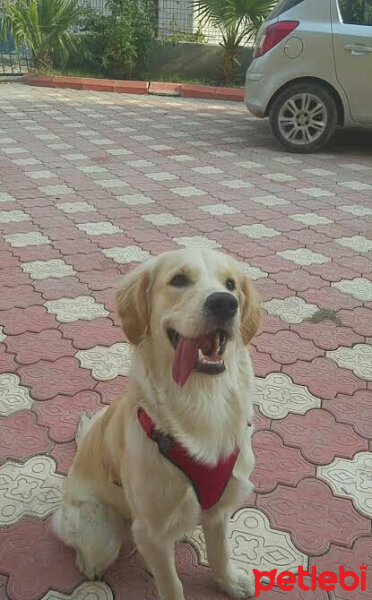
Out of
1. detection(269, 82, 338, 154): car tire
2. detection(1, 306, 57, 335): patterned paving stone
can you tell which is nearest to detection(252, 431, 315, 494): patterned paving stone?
detection(1, 306, 57, 335): patterned paving stone

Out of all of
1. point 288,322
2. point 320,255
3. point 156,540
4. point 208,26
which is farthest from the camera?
point 208,26

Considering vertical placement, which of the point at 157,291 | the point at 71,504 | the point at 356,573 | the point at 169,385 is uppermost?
the point at 157,291

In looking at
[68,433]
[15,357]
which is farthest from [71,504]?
[15,357]

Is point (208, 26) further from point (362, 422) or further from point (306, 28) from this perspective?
point (362, 422)

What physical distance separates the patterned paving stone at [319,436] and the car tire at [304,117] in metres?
5.77

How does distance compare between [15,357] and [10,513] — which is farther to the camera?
[15,357]

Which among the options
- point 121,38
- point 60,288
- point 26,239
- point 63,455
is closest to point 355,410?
point 63,455

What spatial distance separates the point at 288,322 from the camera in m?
3.74

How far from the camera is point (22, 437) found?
2.70 m

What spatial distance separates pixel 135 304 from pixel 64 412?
1204 mm

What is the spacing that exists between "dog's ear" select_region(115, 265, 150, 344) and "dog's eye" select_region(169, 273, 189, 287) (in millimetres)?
111

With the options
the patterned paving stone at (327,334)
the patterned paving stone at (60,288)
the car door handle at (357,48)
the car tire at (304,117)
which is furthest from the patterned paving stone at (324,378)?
the car door handle at (357,48)

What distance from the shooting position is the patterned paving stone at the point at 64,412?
2.73 metres

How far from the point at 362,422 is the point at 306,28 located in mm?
6115
